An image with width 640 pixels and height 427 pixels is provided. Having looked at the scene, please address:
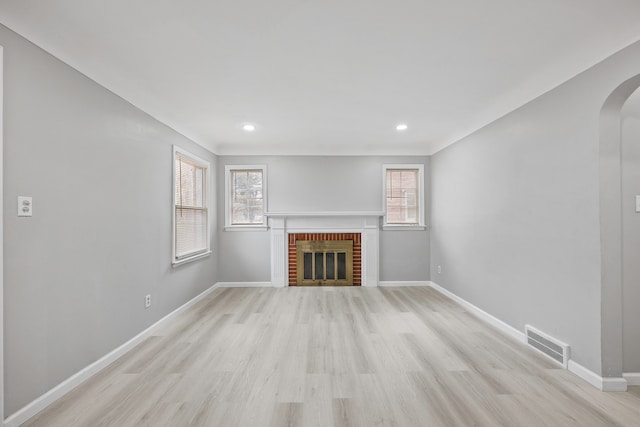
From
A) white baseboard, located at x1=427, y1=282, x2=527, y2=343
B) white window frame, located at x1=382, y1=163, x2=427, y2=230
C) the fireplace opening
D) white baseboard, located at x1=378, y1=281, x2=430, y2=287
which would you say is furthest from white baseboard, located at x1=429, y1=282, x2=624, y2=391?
the fireplace opening

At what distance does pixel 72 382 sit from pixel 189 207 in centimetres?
239

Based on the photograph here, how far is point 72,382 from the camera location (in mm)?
2102

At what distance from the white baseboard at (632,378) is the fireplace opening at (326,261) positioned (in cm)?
351

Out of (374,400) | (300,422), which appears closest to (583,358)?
(374,400)

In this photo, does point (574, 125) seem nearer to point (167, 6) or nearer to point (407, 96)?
point (407, 96)

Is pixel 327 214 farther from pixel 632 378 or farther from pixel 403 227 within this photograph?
pixel 632 378

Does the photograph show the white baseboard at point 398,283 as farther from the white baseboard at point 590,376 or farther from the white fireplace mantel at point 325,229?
the white baseboard at point 590,376

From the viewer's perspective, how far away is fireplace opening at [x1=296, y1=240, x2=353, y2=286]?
5203mm

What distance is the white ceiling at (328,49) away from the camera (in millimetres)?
1689

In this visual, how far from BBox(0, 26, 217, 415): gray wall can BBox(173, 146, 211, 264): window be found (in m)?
0.56

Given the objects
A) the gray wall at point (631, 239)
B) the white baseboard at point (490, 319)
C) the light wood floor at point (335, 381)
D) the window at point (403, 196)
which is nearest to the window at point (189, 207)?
the light wood floor at point (335, 381)

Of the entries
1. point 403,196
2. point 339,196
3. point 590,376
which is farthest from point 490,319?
point 339,196

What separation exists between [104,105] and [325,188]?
11.1 ft

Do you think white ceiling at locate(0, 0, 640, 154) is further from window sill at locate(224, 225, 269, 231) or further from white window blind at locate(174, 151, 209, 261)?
window sill at locate(224, 225, 269, 231)
